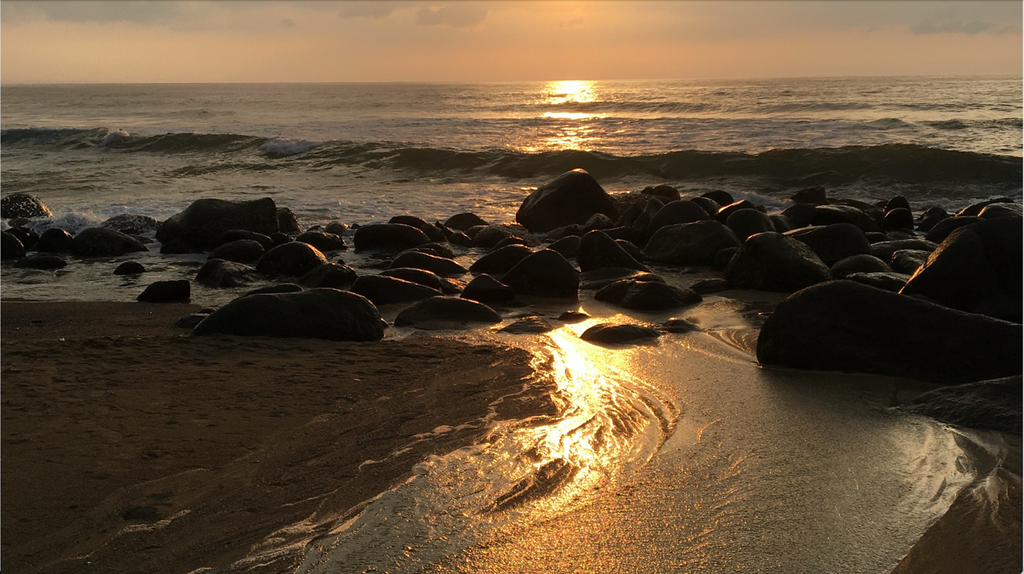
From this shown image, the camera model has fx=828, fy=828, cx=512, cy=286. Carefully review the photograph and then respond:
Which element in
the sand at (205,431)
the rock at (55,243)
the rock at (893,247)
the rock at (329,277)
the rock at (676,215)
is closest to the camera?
the sand at (205,431)

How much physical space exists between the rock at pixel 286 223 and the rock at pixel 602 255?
4.82 m

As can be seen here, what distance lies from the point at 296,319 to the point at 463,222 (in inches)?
256

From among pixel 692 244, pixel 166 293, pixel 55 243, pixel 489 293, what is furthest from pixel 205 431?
pixel 55 243

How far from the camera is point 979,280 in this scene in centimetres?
598

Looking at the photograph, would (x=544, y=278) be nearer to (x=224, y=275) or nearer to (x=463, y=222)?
(x=224, y=275)

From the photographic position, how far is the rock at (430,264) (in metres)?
8.36

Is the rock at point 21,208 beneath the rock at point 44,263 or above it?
above

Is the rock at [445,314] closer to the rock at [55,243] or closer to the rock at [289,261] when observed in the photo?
the rock at [289,261]

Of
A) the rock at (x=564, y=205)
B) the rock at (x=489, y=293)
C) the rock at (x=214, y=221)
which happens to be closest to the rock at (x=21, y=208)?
the rock at (x=214, y=221)

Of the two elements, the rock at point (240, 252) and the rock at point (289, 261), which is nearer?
the rock at point (289, 261)

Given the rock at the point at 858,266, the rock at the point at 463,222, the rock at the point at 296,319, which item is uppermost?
the rock at the point at 296,319

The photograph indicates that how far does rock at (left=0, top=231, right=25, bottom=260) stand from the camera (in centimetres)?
951

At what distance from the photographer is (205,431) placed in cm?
367

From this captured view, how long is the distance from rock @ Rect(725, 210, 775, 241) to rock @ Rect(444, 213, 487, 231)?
11.9 feet
